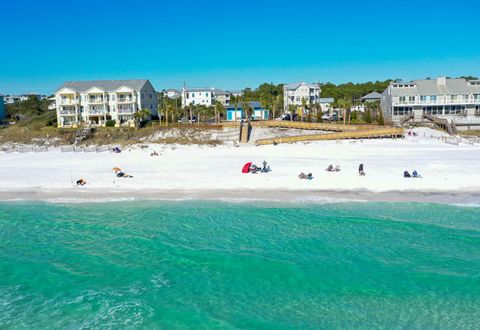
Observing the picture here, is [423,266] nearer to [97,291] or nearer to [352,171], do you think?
[97,291]

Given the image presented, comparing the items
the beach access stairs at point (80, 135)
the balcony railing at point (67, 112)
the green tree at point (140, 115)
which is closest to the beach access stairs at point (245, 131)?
the green tree at point (140, 115)

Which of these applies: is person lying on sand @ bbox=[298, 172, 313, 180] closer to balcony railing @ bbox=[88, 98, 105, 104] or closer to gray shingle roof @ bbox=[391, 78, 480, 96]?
gray shingle roof @ bbox=[391, 78, 480, 96]

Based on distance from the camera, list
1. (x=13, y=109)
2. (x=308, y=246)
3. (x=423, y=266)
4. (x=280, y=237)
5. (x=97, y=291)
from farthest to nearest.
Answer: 1. (x=13, y=109)
2. (x=280, y=237)
3. (x=308, y=246)
4. (x=423, y=266)
5. (x=97, y=291)

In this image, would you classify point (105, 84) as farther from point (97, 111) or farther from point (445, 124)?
point (445, 124)

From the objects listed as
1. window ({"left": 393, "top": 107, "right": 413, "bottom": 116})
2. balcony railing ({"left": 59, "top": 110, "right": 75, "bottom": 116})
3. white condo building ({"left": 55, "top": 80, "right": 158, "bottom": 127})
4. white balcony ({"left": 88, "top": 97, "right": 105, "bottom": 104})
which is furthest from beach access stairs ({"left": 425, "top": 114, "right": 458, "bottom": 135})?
balcony railing ({"left": 59, "top": 110, "right": 75, "bottom": 116})

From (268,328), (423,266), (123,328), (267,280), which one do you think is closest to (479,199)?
(423,266)

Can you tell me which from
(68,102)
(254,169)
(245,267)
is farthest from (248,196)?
(68,102)
